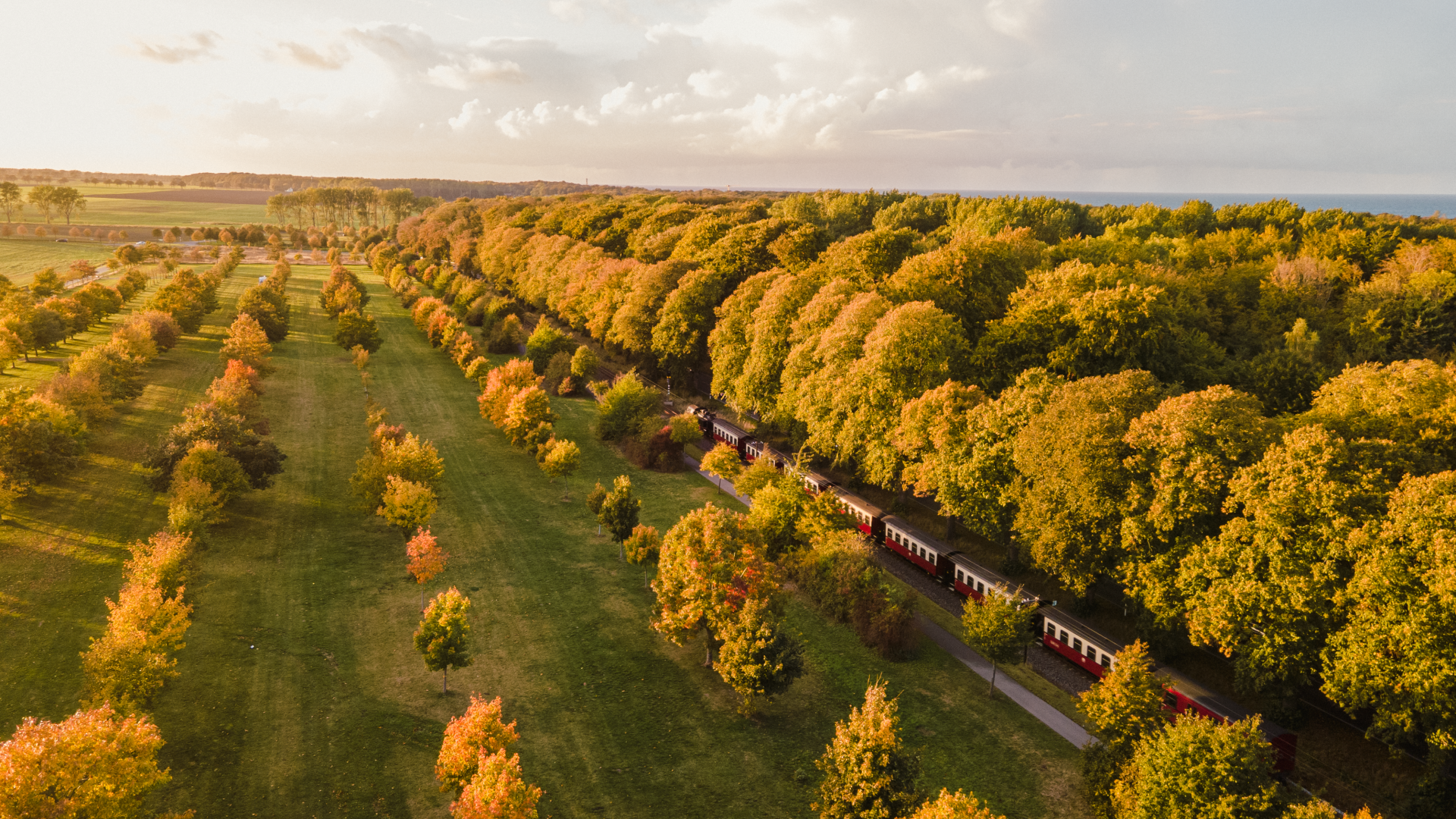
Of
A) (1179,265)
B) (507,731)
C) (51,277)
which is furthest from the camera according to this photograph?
(51,277)

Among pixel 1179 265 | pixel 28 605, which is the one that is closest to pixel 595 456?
pixel 28 605

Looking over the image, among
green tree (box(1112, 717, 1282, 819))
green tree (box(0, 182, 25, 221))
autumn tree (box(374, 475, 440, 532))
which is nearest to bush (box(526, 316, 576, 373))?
autumn tree (box(374, 475, 440, 532))

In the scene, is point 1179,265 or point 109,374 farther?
point 1179,265

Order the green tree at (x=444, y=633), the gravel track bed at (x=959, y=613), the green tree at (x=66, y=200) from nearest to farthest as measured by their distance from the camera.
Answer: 1. the green tree at (x=444, y=633)
2. the gravel track bed at (x=959, y=613)
3. the green tree at (x=66, y=200)

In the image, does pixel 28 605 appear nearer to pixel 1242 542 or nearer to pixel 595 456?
pixel 595 456

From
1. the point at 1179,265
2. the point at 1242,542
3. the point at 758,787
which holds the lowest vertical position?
the point at 758,787

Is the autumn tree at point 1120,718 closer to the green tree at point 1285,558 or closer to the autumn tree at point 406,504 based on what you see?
the green tree at point 1285,558

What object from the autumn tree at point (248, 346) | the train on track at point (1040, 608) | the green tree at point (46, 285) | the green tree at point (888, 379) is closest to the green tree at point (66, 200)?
the green tree at point (46, 285)

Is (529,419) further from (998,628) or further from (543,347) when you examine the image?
(998,628)
